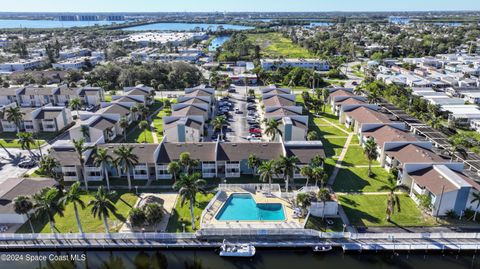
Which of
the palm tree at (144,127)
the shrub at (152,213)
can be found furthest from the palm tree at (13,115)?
the shrub at (152,213)

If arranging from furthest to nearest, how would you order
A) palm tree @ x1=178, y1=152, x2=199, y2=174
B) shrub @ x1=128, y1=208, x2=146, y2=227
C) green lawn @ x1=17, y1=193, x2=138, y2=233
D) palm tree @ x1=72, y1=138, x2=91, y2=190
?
palm tree @ x1=178, y1=152, x2=199, y2=174 < palm tree @ x1=72, y1=138, x2=91, y2=190 < green lawn @ x1=17, y1=193, x2=138, y2=233 < shrub @ x1=128, y1=208, x2=146, y2=227

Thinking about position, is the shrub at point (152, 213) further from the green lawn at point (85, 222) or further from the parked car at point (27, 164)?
the parked car at point (27, 164)

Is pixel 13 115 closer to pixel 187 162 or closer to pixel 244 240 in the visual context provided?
pixel 187 162

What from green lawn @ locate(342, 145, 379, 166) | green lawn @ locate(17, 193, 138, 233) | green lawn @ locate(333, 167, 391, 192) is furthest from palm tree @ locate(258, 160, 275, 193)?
green lawn @ locate(17, 193, 138, 233)

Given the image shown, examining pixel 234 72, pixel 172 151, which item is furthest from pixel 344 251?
pixel 234 72

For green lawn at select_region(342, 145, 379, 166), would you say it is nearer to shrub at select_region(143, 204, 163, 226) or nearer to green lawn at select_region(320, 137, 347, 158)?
green lawn at select_region(320, 137, 347, 158)
